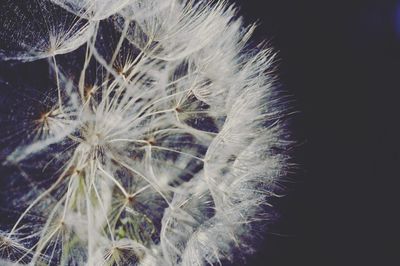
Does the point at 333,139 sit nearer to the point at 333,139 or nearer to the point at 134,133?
the point at 333,139

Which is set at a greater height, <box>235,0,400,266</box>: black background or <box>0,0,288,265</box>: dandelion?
<box>235,0,400,266</box>: black background

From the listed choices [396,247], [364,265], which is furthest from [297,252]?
[396,247]

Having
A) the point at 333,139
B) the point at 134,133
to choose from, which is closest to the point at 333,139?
the point at 333,139

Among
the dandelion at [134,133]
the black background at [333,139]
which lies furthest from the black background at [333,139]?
the dandelion at [134,133]

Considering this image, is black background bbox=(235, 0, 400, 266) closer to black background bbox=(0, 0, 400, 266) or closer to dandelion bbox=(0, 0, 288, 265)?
black background bbox=(0, 0, 400, 266)

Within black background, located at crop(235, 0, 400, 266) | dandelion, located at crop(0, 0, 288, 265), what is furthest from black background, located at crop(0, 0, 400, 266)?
dandelion, located at crop(0, 0, 288, 265)

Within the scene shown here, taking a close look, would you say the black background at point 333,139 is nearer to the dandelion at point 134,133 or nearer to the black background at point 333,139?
the black background at point 333,139

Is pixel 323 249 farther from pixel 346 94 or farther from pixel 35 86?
pixel 35 86
